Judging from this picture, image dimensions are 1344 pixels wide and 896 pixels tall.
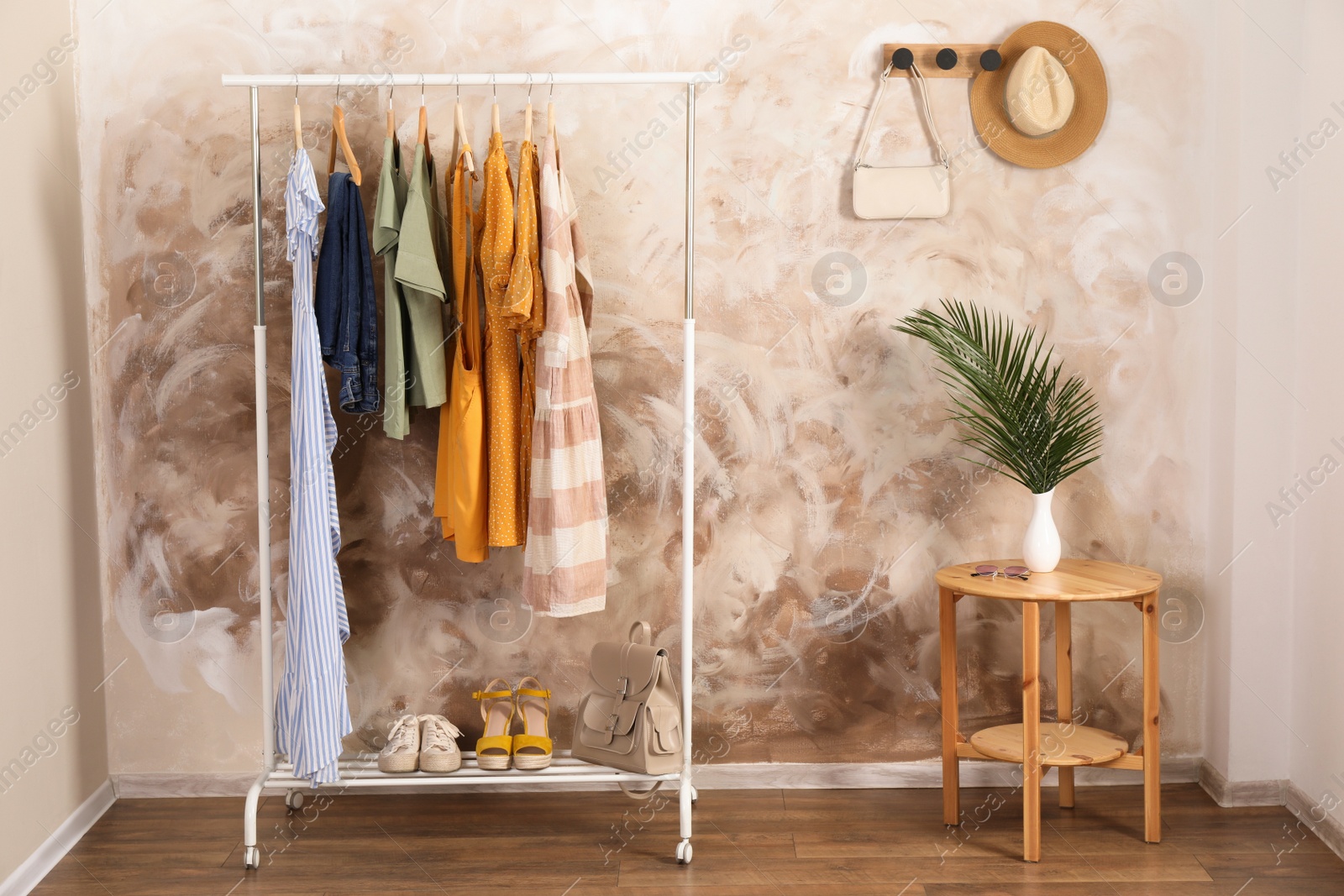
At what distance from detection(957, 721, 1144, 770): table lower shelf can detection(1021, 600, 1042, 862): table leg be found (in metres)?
0.05

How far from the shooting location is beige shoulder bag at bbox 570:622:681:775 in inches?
94.7

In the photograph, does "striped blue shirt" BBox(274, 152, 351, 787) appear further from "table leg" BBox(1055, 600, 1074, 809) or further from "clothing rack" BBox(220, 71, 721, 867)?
"table leg" BBox(1055, 600, 1074, 809)

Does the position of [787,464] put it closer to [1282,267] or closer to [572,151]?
[572,151]

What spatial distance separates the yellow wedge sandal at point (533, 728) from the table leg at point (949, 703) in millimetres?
988

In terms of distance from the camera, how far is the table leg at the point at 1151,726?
2439 millimetres

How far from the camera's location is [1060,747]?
8.20ft

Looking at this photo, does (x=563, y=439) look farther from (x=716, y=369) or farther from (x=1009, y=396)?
(x=1009, y=396)

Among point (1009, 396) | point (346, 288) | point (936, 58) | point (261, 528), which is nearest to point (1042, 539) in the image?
point (1009, 396)

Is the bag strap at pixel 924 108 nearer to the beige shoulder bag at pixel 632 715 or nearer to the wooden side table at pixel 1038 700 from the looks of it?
the wooden side table at pixel 1038 700

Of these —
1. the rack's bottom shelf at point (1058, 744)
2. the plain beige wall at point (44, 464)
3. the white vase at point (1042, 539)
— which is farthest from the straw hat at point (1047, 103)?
the plain beige wall at point (44, 464)

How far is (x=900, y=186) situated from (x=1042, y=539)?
98 cm

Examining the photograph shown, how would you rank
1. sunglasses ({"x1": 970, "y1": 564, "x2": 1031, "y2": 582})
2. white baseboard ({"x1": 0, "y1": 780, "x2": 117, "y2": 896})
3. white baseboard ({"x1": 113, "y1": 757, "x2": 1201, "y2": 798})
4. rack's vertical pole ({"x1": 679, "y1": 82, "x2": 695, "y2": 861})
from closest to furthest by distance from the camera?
white baseboard ({"x1": 0, "y1": 780, "x2": 117, "y2": 896}), rack's vertical pole ({"x1": 679, "y1": 82, "x2": 695, "y2": 861}), sunglasses ({"x1": 970, "y1": 564, "x2": 1031, "y2": 582}), white baseboard ({"x1": 113, "y1": 757, "x2": 1201, "y2": 798})

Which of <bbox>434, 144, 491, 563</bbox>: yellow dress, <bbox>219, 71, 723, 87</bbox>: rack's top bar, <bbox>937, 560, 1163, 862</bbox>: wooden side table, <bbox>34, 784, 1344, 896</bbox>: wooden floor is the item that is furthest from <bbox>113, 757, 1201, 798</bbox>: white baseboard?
<bbox>219, 71, 723, 87</bbox>: rack's top bar

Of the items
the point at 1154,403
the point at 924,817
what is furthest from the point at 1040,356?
the point at 924,817
